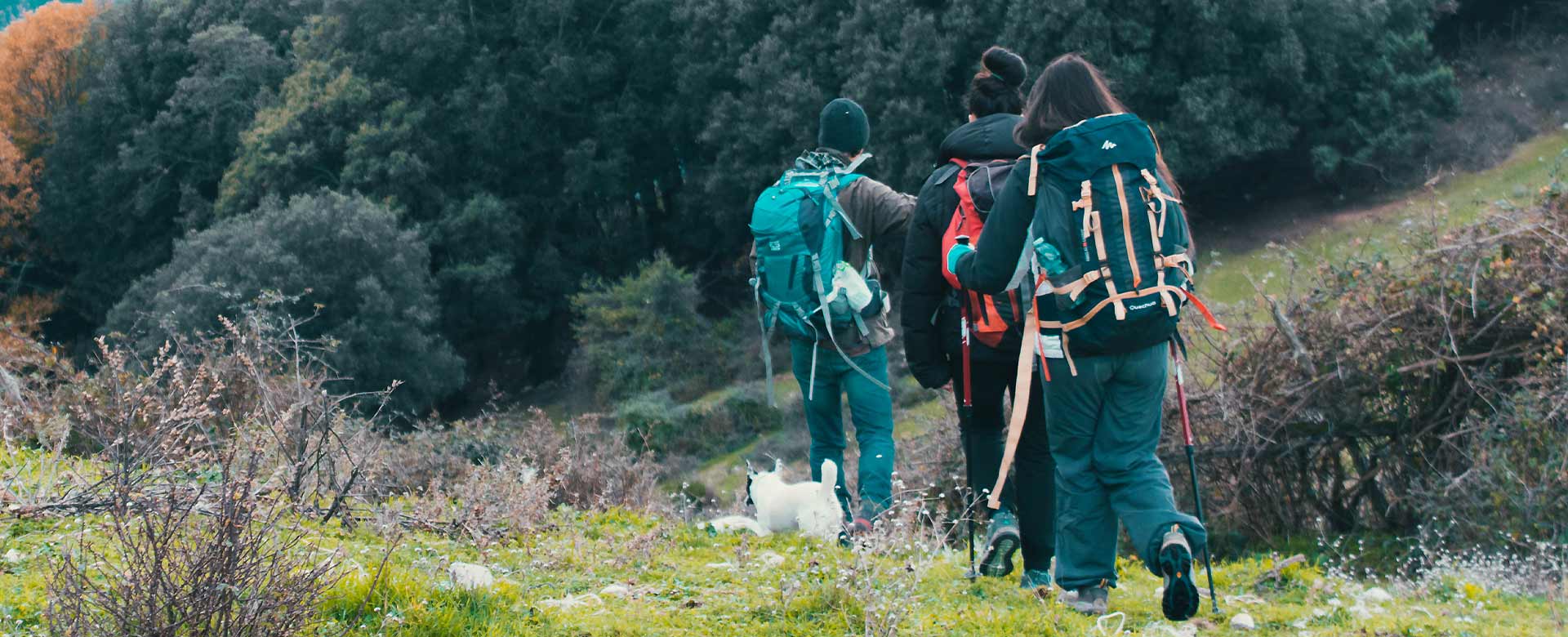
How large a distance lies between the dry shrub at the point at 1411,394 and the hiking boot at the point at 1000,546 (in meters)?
3.05

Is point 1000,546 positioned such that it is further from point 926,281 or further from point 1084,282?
point 1084,282

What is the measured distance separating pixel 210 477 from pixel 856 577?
7.12 ft

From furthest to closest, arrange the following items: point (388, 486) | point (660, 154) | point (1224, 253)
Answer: point (660, 154) → point (1224, 253) → point (388, 486)

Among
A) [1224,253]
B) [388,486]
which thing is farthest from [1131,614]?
[1224,253]

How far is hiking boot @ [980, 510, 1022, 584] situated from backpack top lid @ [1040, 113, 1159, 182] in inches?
57.4

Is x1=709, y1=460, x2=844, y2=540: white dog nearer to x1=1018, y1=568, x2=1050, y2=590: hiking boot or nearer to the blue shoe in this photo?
the blue shoe

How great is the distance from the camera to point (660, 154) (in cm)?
3212

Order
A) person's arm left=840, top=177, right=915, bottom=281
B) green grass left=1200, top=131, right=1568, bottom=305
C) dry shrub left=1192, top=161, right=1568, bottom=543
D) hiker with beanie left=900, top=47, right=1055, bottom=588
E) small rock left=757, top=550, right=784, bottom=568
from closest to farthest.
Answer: hiker with beanie left=900, top=47, right=1055, bottom=588, small rock left=757, top=550, right=784, bottom=568, person's arm left=840, top=177, right=915, bottom=281, dry shrub left=1192, top=161, right=1568, bottom=543, green grass left=1200, top=131, right=1568, bottom=305

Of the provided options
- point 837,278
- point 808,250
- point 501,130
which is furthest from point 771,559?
point 501,130

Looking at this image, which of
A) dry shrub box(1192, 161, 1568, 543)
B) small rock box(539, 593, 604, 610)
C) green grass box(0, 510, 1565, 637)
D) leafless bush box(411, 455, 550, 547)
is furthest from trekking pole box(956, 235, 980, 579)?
dry shrub box(1192, 161, 1568, 543)

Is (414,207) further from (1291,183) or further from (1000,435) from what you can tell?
(1000,435)

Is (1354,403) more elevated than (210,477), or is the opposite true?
(210,477)

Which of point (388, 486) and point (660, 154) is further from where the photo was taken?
point (660, 154)

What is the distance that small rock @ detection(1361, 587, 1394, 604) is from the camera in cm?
485
